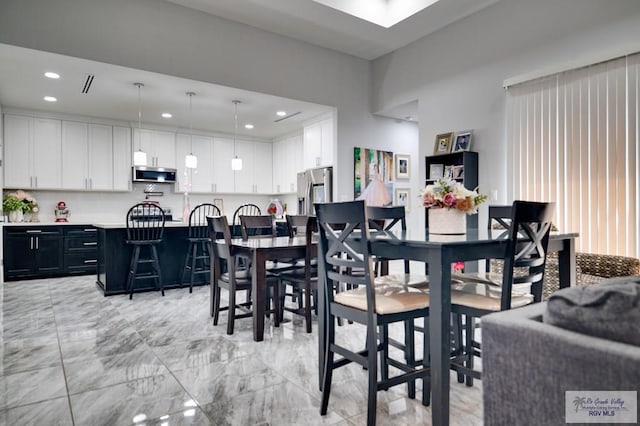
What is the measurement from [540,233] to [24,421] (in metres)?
2.49

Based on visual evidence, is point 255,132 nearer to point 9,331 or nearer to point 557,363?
point 9,331

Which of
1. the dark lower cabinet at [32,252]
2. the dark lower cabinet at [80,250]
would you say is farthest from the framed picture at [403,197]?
the dark lower cabinet at [32,252]

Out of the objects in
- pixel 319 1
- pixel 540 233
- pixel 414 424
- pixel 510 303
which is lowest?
pixel 414 424

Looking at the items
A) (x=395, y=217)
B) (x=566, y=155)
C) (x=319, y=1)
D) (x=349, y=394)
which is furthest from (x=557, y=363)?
(x=319, y=1)

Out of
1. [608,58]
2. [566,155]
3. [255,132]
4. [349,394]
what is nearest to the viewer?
[349,394]

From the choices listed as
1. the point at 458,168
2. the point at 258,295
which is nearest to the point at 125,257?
the point at 258,295

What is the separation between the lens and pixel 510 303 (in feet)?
5.51

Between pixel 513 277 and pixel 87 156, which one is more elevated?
pixel 87 156

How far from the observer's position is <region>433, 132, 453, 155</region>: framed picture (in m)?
4.93

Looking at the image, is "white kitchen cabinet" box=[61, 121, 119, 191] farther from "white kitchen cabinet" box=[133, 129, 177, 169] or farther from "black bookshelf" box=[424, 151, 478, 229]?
"black bookshelf" box=[424, 151, 478, 229]

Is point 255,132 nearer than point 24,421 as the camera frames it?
No

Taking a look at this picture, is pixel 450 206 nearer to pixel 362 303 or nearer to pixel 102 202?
pixel 362 303

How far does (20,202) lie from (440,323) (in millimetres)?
6677

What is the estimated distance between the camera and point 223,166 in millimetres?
7762
